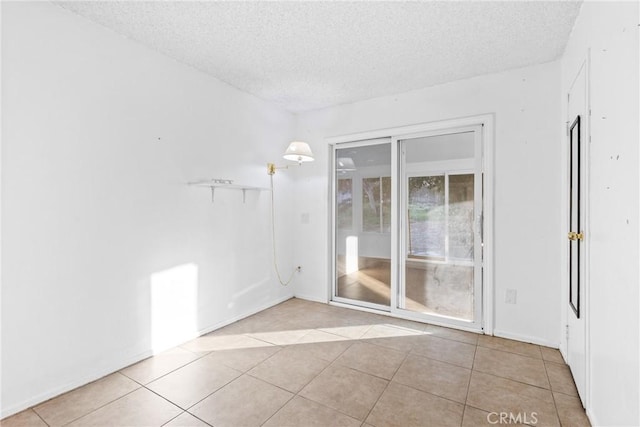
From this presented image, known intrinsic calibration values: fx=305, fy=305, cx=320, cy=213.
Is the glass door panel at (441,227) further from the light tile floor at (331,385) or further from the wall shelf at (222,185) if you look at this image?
the wall shelf at (222,185)

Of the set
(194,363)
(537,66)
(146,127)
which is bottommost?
(194,363)

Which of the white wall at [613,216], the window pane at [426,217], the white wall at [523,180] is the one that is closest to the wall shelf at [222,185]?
the window pane at [426,217]

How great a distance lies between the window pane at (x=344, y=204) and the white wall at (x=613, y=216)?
2.44 meters

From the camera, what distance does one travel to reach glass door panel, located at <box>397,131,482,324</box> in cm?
311

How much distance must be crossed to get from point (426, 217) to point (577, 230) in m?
1.36

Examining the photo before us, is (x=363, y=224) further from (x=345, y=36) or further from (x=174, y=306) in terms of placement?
(x=174, y=306)

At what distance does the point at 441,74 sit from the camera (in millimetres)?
2994

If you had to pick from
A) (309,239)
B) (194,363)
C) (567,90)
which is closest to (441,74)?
(567,90)

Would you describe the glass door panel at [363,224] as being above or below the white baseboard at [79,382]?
above

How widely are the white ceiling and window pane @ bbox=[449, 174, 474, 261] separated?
3.50ft

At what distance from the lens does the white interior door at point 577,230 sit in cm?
192

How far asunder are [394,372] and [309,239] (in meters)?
2.12

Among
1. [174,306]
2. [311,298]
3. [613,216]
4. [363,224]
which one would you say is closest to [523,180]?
[613,216]

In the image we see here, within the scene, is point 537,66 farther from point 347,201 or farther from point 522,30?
point 347,201
